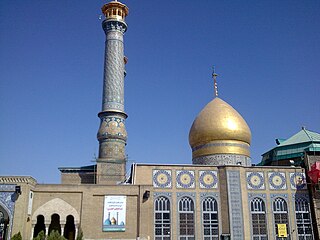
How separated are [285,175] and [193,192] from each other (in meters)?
6.10

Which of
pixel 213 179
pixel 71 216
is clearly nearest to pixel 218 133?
pixel 213 179

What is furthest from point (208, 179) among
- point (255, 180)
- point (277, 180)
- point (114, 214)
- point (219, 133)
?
point (114, 214)

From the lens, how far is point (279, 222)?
74.5 feet

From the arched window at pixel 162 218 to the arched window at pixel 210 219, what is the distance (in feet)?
6.92

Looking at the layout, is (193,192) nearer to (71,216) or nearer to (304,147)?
(71,216)

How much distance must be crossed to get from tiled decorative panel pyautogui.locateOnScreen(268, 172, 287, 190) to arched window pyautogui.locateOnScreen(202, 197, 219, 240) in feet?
12.8

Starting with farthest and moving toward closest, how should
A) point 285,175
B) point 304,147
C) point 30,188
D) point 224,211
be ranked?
point 304,147
point 285,175
point 224,211
point 30,188

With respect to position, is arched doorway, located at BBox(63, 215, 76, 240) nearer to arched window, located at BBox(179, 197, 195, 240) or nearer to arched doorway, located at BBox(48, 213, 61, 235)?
arched doorway, located at BBox(48, 213, 61, 235)

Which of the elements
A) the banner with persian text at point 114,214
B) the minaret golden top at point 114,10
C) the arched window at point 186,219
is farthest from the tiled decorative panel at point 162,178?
the minaret golden top at point 114,10

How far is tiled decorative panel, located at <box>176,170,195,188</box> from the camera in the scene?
22911 millimetres

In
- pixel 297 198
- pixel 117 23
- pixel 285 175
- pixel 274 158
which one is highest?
pixel 117 23

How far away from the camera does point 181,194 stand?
2261 centimetres

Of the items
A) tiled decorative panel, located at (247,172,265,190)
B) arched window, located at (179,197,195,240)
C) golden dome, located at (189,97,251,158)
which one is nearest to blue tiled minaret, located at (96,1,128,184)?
arched window, located at (179,197,195,240)

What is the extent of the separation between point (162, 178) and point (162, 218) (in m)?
2.40
